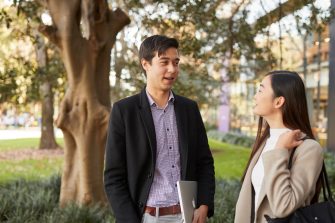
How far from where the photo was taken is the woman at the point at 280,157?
2.49 m

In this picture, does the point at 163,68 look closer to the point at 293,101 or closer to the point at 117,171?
the point at 117,171

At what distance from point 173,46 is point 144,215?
103 cm

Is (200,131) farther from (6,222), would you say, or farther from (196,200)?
(6,222)

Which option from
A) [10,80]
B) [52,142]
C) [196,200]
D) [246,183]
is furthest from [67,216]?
[52,142]

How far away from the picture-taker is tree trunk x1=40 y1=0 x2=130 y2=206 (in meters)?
7.71

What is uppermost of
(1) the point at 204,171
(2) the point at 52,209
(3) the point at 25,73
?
(3) the point at 25,73

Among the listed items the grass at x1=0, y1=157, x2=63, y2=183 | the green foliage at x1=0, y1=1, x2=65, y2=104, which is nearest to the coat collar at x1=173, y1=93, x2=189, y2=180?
the green foliage at x1=0, y1=1, x2=65, y2=104

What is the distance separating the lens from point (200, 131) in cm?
339

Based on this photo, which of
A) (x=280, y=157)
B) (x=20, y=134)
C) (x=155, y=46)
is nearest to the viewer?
(x=280, y=157)

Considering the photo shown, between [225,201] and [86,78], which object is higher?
[86,78]

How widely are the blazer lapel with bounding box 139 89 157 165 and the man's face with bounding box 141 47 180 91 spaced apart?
13 cm

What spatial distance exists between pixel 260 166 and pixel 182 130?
0.62 m

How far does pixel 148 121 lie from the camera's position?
3100 millimetres

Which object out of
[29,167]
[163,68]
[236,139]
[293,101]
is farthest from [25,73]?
[236,139]
